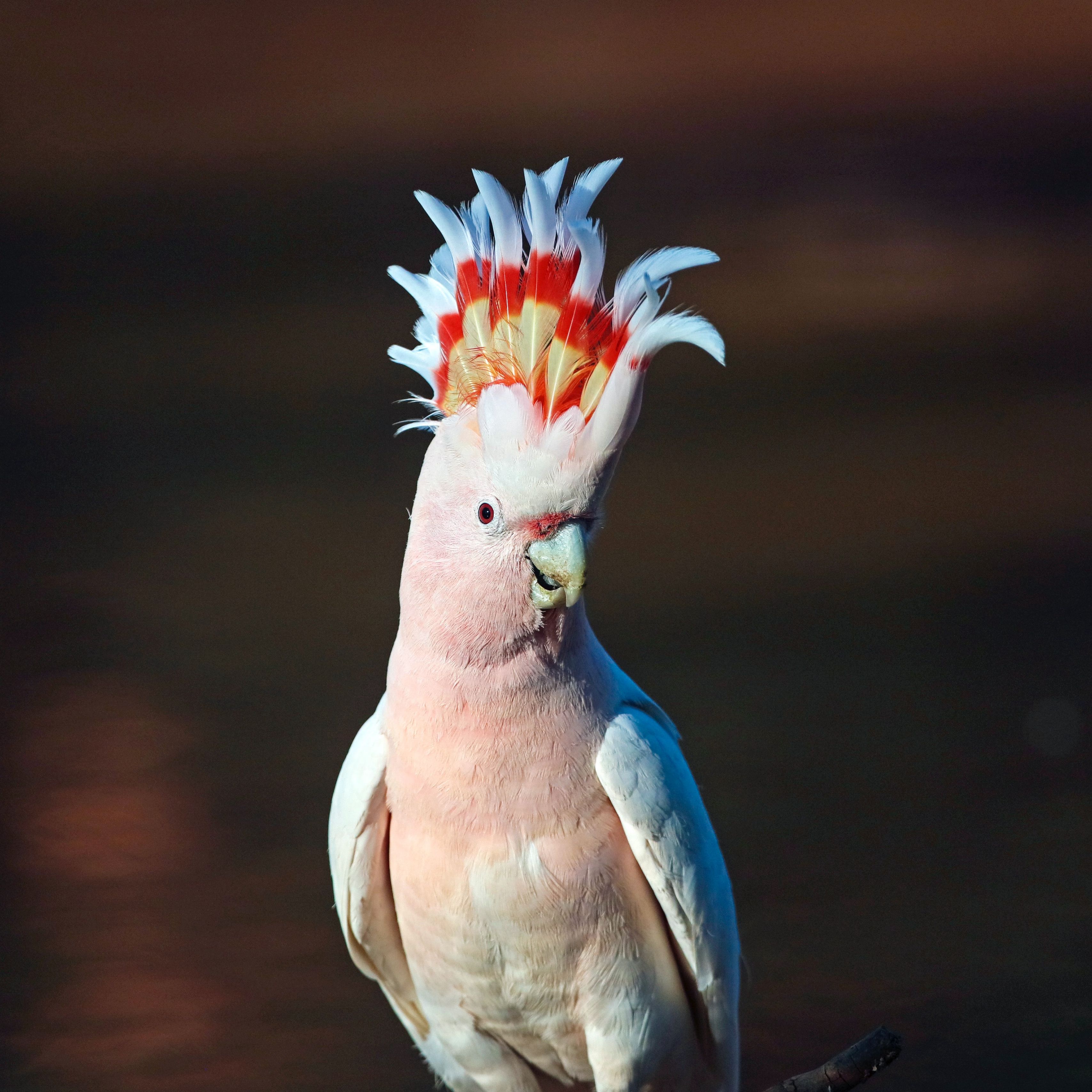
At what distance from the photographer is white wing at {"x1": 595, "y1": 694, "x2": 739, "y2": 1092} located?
4.61ft

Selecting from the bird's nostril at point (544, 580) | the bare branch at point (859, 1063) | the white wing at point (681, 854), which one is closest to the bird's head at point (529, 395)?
the bird's nostril at point (544, 580)

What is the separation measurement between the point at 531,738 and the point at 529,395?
32 centimetres

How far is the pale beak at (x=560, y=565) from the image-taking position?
126 cm

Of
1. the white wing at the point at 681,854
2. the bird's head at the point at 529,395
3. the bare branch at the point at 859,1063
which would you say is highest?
the bird's head at the point at 529,395

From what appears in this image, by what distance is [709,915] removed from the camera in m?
1.46

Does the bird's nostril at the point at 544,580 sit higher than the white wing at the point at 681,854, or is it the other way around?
the bird's nostril at the point at 544,580

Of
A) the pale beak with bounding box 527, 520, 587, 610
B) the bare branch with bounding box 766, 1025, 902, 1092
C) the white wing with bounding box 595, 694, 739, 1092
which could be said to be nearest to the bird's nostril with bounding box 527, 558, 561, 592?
the pale beak with bounding box 527, 520, 587, 610

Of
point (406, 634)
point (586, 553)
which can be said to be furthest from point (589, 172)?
point (406, 634)

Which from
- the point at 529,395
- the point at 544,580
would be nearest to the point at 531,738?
the point at 544,580

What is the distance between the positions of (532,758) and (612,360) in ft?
1.24

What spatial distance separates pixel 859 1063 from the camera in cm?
135

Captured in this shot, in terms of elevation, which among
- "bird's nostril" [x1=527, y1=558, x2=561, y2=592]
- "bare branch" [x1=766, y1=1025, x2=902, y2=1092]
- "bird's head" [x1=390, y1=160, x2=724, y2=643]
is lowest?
"bare branch" [x1=766, y1=1025, x2=902, y2=1092]

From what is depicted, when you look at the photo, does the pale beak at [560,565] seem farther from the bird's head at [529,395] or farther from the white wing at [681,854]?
the white wing at [681,854]

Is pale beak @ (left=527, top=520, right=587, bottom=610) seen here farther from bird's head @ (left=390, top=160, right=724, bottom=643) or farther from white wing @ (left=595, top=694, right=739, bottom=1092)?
white wing @ (left=595, top=694, right=739, bottom=1092)
